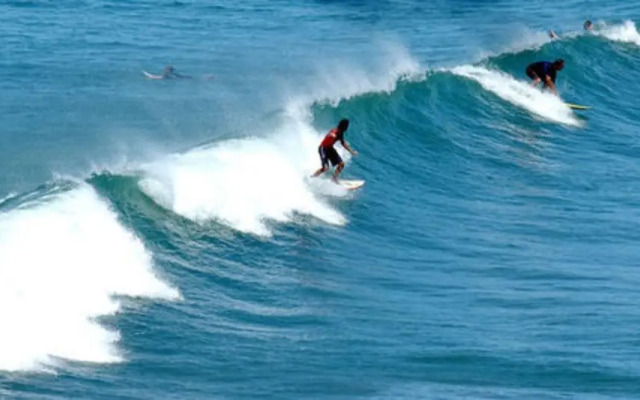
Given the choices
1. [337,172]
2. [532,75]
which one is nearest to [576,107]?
[532,75]

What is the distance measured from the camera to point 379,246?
76.4 feet

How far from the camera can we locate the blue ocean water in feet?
54.0

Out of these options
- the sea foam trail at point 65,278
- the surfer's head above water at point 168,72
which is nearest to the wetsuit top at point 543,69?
the surfer's head above water at point 168,72

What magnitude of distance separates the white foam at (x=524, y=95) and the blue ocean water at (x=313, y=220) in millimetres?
74

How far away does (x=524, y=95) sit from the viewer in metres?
35.1

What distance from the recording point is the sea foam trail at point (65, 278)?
16000 mm

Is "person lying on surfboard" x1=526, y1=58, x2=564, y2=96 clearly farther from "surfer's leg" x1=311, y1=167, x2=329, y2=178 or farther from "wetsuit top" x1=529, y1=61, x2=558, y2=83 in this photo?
"surfer's leg" x1=311, y1=167, x2=329, y2=178

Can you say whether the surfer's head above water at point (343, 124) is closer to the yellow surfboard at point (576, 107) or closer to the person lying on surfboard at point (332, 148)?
the person lying on surfboard at point (332, 148)

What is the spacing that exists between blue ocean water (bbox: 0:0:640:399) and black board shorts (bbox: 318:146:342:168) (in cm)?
53

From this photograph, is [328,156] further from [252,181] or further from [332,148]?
[252,181]

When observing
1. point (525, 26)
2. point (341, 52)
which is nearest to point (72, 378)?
point (341, 52)

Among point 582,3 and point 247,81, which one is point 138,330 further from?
point 582,3

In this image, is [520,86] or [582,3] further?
[582,3]

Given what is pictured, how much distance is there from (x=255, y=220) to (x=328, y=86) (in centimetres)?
1205
